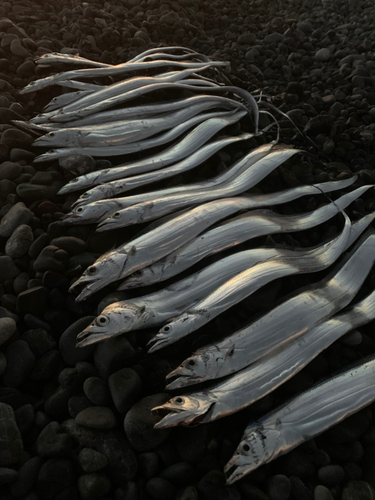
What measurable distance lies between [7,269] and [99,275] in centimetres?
95

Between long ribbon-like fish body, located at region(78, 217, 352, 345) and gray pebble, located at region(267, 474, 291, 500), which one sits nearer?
gray pebble, located at region(267, 474, 291, 500)

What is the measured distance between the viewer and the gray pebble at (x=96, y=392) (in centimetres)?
239

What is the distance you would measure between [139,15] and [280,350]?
28.6 feet

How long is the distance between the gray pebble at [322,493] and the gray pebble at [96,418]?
1.40 m

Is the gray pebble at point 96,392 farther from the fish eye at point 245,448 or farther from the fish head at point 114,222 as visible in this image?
the fish head at point 114,222

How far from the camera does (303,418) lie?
2.30 meters

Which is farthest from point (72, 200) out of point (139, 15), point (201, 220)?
point (139, 15)

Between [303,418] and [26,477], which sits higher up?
[303,418]

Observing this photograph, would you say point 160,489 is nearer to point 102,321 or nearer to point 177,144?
point 102,321

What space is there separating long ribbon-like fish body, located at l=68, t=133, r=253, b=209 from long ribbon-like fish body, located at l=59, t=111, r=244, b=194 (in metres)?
0.10

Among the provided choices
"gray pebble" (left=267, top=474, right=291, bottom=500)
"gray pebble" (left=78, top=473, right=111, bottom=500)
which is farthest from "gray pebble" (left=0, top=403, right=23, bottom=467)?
"gray pebble" (left=267, top=474, right=291, bottom=500)

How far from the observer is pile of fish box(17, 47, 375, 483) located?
2.36 metres

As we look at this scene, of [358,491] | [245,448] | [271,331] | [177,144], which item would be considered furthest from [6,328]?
[177,144]

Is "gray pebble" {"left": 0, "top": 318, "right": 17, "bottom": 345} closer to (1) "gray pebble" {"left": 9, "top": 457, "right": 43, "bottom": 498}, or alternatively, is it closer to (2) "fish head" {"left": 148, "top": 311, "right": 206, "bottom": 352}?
(1) "gray pebble" {"left": 9, "top": 457, "right": 43, "bottom": 498}
